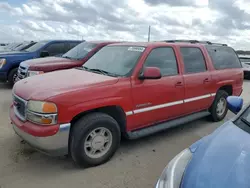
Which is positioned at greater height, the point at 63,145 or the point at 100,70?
the point at 100,70

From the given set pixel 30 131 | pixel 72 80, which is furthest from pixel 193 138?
pixel 30 131

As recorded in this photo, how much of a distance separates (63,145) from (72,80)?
38.1 inches

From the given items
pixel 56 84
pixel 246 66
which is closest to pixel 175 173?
A: pixel 56 84

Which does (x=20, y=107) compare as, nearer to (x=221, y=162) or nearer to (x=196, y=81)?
(x=221, y=162)

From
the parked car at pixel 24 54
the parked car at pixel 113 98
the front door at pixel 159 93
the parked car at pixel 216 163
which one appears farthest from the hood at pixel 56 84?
the parked car at pixel 24 54

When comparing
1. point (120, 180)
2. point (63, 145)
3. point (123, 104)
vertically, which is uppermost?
point (123, 104)

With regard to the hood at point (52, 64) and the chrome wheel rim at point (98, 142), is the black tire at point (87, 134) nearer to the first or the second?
the chrome wheel rim at point (98, 142)

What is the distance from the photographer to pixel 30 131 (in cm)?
307

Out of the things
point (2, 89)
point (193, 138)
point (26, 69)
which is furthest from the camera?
point (2, 89)

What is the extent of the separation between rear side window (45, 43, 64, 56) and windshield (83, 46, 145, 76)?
17.5 feet

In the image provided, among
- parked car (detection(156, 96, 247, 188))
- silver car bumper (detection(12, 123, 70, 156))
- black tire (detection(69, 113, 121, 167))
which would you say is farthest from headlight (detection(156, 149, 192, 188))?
silver car bumper (detection(12, 123, 70, 156))

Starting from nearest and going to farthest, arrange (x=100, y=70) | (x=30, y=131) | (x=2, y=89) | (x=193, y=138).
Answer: (x=30, y=131), (x=100, y=70), (x=193, y=138), (x=2, y=89)

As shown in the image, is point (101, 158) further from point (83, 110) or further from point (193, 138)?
point (193, 138)

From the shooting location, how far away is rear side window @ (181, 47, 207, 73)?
4663mm
